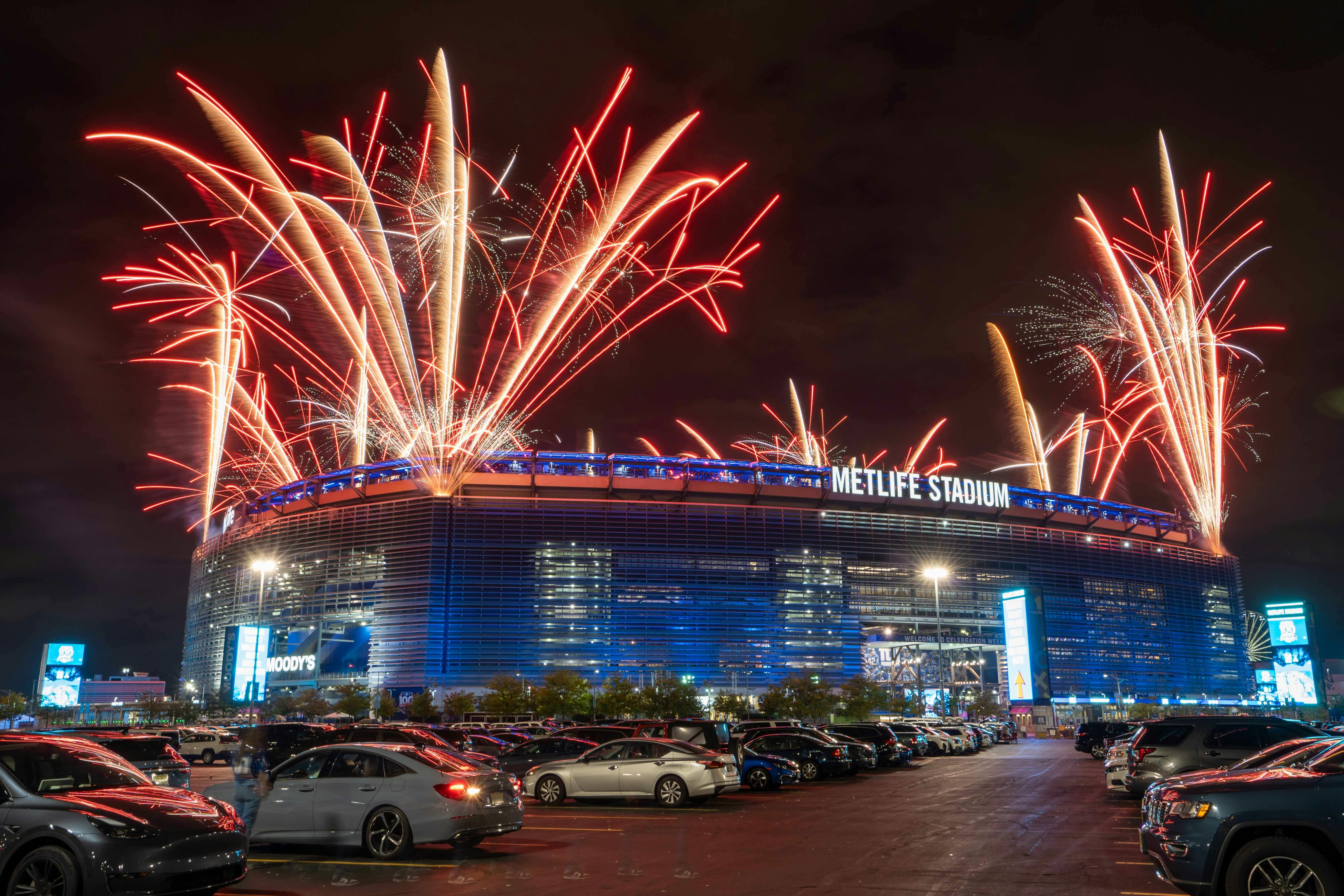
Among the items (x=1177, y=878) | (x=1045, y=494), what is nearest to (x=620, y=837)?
(x=1177, y=878)

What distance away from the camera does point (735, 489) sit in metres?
99.3

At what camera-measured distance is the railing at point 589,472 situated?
96000mm

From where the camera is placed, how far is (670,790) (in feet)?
68.7

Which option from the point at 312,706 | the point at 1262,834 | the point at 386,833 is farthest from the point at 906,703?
the point at 1262,834

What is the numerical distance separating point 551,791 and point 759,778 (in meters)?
6.82

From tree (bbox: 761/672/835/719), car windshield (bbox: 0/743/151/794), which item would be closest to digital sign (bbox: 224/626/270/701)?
tree (bbox: 761/672/835/719)

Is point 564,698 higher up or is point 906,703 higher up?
point 564,698

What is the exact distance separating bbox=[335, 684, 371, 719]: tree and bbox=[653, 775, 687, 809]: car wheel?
59898 mm

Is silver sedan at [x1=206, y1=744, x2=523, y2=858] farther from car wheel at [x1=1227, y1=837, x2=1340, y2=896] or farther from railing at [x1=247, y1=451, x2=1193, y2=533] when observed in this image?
railing at [x1=247, y1=451, x2=1193, y2=533]

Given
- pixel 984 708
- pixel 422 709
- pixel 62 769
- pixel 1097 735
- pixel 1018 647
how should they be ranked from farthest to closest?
pixel 984 708
pixel 1018 647
pixel 422 709
pixel 1097 735
pixel 62 769

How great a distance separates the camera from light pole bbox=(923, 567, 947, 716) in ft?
226

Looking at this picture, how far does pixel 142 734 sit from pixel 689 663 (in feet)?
235

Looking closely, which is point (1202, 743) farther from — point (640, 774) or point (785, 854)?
point (640, 774)

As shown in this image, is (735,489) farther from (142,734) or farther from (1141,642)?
(142,734)
